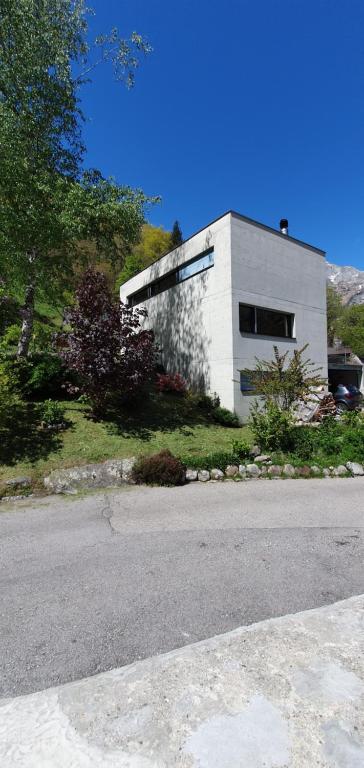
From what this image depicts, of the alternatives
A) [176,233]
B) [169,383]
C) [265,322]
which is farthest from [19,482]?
[176,233]

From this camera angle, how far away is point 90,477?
235 inches

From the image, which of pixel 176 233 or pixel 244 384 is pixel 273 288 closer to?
pixel 244 384

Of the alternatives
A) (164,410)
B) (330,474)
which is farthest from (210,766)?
(164,410)

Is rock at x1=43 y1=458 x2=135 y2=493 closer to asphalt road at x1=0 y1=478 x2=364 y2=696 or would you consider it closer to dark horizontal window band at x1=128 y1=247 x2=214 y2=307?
asphalt road at x1=0 y1=478 x2=364 y2=696

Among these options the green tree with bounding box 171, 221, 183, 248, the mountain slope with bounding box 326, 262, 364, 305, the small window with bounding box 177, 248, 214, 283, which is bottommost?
the small window with bounding box 177, 248, 214, 283

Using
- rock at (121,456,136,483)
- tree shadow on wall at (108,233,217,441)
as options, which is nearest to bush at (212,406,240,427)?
tree shadow on wall at (108,233,217,441)

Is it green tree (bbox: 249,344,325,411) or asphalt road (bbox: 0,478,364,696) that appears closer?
asphalt road (bbox: 0,478,364,696)

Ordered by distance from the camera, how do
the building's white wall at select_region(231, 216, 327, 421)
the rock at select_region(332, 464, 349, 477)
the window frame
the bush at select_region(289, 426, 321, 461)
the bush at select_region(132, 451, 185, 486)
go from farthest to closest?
the window frame, the building's white wall at select_region(231, 216, 327, 421), the bush at select_region(289, 426, 321, 461), the rock at select_region(332, 464, 349, 477), the bush at select_region(132, 451, 185, 486)

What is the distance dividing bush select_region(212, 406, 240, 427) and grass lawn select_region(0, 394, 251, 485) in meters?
0.27

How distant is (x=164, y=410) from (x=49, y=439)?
3.82 metres

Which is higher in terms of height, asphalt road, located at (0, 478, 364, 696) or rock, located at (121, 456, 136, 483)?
rock, located at (121, 456, 136, 483)

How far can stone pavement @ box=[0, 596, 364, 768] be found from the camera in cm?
144

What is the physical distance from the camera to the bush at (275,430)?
735cm

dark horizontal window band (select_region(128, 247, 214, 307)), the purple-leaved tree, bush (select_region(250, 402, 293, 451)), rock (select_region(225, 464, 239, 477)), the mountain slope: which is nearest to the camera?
rock (select_region(225, 464, 239, 477))
